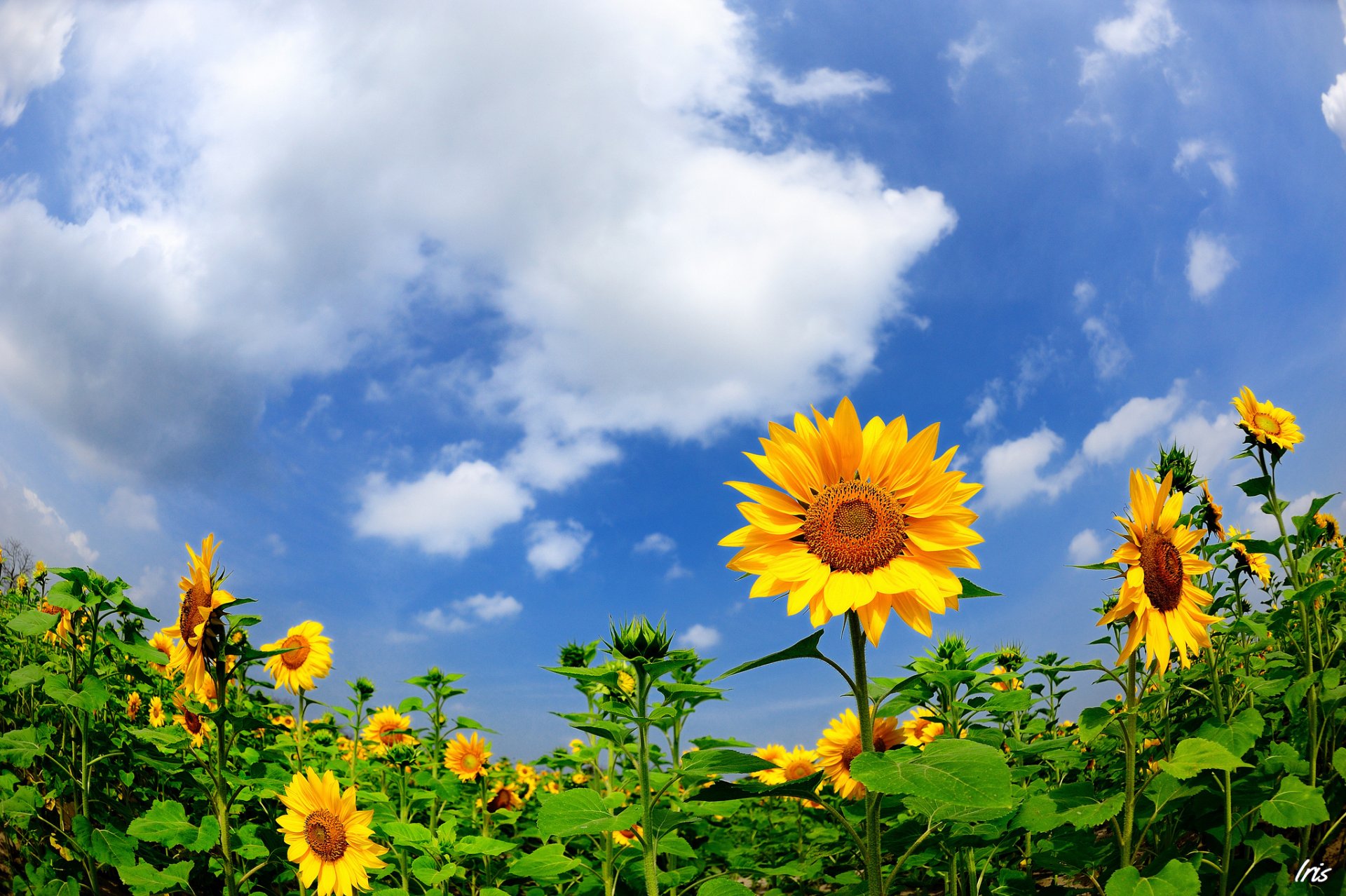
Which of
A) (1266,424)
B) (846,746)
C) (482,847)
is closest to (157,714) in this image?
(482,847)

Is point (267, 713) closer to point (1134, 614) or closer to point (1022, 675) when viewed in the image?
point (1022, 675)

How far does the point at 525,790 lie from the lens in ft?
24.5

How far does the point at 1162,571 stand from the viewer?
293 cm

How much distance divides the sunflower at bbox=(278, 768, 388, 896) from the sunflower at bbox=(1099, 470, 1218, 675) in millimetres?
3379

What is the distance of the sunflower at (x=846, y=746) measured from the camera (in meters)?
3.75

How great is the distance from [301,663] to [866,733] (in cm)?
369

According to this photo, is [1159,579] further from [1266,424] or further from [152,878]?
[152,878]

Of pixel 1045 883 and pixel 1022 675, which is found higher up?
pixel 1022 675

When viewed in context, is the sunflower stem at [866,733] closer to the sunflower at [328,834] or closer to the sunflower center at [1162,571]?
the sunflower center at [1162,571]

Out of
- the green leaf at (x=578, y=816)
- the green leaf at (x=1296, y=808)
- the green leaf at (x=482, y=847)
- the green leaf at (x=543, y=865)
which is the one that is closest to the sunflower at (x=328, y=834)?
the green leaf at (x=482, y=847)

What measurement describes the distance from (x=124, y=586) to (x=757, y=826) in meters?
4.54

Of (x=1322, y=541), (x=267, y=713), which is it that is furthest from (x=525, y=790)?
(x=1322, y=541)

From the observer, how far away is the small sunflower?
604cm

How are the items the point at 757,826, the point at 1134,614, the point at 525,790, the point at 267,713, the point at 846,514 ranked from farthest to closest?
the point at 525,790 < the point at 757,826 < the point at 267,713 < the point at 1134,614 < the point at 846,514
